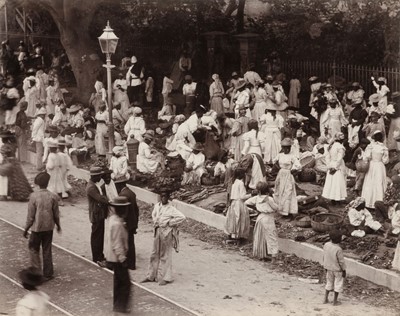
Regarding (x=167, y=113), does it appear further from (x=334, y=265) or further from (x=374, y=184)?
(x=334, y=265)

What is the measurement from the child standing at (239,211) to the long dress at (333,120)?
493 cm

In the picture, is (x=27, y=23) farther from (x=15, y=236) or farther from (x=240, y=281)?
(x=240, y=281)

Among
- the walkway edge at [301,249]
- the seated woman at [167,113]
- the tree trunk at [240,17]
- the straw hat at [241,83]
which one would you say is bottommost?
the walkway edge at [301,249]

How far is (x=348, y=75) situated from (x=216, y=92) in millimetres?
3527

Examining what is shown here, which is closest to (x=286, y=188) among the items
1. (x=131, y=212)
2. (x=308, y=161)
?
(x=308, y=161)

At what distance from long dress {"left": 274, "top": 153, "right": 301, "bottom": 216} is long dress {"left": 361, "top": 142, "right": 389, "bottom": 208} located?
1.31m

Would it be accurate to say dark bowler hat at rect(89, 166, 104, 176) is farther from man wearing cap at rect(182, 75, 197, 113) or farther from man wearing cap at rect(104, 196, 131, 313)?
man wearing cap at rect(182, 75, 197, 113)

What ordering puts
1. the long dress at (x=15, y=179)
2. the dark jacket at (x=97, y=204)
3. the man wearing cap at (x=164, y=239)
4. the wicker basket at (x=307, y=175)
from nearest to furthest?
the man wearing cap at (x=164, y=239)
the dark jacket at (x=97, y=204)
the long dress at (x=15, y=179)
the wicker basket at (x=307, y=175)

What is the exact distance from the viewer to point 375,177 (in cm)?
1692

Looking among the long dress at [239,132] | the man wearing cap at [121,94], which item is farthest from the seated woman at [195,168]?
the man wearing cap at [121,94]

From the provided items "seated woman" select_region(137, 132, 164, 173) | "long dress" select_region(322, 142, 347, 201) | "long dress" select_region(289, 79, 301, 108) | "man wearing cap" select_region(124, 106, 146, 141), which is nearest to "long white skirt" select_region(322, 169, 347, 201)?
"long dress" select_region(322, 142, 347, 201)

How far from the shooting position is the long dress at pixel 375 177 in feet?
55.5

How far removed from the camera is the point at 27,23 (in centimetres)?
3203

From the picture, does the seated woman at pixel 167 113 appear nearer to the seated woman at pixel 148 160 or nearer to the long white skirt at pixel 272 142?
the seated woman at pixel 148 160
